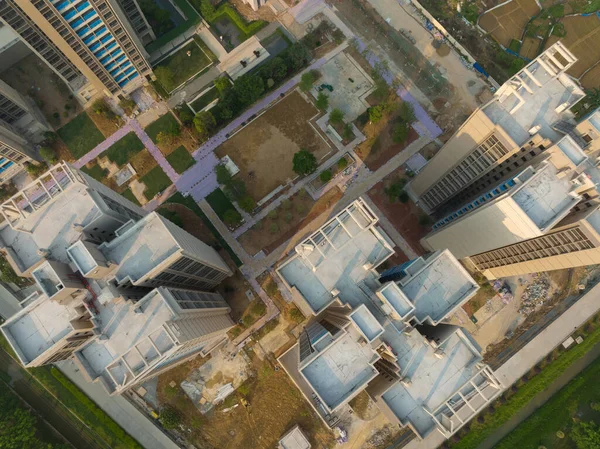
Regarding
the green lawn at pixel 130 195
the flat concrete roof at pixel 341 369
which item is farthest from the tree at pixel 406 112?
the green lawn at pixel 130 195

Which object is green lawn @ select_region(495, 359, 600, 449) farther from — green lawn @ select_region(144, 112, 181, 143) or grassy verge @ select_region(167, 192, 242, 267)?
green lawn @ select_region(144, 112, 181, 143)

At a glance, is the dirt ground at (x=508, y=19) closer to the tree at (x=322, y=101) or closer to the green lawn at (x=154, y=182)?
the tree at (x=322, y=101)

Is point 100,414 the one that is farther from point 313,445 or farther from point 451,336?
point 451,336

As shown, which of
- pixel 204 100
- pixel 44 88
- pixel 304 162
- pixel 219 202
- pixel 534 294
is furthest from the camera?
pixel 44 88

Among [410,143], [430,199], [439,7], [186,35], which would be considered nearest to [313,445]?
[430,199]

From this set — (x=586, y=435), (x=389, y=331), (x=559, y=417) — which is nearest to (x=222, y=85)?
(x=389, y=331)

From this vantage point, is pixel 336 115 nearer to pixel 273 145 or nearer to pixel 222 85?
pixel 273 145

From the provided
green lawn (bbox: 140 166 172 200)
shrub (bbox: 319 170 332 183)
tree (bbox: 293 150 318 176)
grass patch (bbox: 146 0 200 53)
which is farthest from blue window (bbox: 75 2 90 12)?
shrub (bbox: 319 170 332 183)
